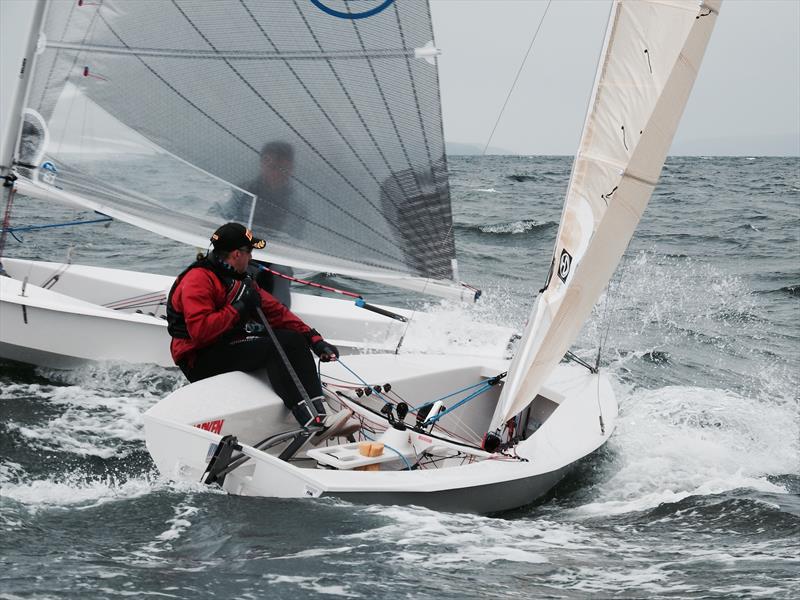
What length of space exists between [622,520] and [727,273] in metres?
6.93

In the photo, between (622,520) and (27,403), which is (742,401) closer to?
(622,520)

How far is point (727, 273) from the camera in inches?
396

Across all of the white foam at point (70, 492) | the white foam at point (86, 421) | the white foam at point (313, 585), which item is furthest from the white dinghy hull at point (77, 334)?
the white foam at point (313, 585)

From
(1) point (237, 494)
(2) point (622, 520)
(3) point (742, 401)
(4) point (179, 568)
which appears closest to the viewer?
(4) point (179, 568)

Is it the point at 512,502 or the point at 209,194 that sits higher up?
the point at 209,194

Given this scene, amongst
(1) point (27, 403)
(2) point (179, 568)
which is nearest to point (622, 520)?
(2) point (179, 568)

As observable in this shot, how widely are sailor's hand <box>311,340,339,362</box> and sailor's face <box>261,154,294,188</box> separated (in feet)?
3.35

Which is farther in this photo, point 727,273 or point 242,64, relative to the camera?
point 727,273

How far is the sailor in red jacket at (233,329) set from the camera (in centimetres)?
383

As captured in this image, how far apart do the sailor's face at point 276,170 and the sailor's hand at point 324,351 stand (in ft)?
3.35

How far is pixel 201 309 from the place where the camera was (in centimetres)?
379

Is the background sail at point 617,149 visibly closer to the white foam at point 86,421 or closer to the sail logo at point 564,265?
the sail logo at point 564,265

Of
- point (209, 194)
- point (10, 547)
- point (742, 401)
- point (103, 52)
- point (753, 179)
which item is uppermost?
point (753, 179)

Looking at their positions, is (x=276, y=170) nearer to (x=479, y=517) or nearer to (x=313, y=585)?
(x=479, y=517)
